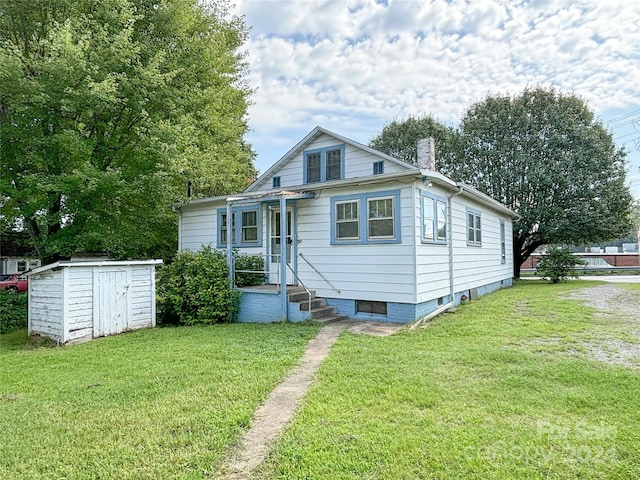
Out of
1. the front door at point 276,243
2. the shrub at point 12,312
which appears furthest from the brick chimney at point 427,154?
the shrub at point 12,312

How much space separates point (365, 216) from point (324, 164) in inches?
99.8

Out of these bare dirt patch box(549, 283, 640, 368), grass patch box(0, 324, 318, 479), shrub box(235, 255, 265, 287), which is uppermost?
shrub box(235, 255, 265, 287)

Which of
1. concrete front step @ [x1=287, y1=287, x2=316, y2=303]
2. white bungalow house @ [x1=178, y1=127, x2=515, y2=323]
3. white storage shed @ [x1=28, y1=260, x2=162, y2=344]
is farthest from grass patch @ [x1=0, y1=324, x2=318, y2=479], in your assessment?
white bungalow house @ [x1=178, y1=127, x2=515, y2=323]

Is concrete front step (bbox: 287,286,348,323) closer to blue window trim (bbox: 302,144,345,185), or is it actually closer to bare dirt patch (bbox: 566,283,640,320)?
blue window trim (bbox: 302,144,345,185)

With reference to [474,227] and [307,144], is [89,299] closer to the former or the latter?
[307,144]

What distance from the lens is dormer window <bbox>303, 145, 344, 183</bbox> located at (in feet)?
34.8

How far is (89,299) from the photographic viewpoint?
316 inches

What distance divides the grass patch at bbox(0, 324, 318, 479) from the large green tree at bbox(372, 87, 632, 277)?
17.8m

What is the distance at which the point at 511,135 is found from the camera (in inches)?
842

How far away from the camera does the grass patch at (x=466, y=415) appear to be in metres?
2.83

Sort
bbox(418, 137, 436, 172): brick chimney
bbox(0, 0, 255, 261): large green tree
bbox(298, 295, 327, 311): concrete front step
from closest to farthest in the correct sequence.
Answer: bbox(298, 295, 327, 311): concrete front step, bbox(0, 0, 255, 261): large green tree, bbox(418, 137, 436, 172): brick chimney

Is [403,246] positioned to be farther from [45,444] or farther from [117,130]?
[117,130]

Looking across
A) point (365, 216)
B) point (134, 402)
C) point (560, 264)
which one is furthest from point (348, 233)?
point (560, 264)

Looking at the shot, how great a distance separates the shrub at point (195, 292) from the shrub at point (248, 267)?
0.52m
